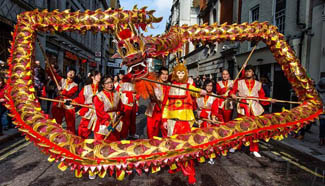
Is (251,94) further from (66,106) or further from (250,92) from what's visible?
(66,106)

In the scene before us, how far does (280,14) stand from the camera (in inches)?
458

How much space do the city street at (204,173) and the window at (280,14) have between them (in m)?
9.14

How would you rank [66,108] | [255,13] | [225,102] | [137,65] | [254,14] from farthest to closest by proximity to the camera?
1. [254,14]
2. [255,13]
3. [225,102]
4. [66,108]
5. [137,65]

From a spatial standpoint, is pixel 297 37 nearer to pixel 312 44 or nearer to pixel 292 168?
pixel 312 44

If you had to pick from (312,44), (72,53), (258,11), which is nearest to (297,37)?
(312,44)

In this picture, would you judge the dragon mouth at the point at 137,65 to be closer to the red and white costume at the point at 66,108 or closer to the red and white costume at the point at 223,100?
the red and white costume at the point at 66,108

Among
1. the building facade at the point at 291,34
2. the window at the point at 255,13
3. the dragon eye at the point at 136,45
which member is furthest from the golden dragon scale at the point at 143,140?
the window at the point at 255,13

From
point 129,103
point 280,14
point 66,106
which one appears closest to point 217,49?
point 280,14

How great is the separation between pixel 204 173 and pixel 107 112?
2091mm

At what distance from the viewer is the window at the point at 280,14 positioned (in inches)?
445

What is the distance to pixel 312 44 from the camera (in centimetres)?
864

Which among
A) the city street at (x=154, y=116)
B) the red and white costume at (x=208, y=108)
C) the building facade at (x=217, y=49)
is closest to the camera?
the city street at (x=154, y=116)

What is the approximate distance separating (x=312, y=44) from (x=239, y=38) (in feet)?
22.4

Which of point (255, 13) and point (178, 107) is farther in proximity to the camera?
point (255, 13)
